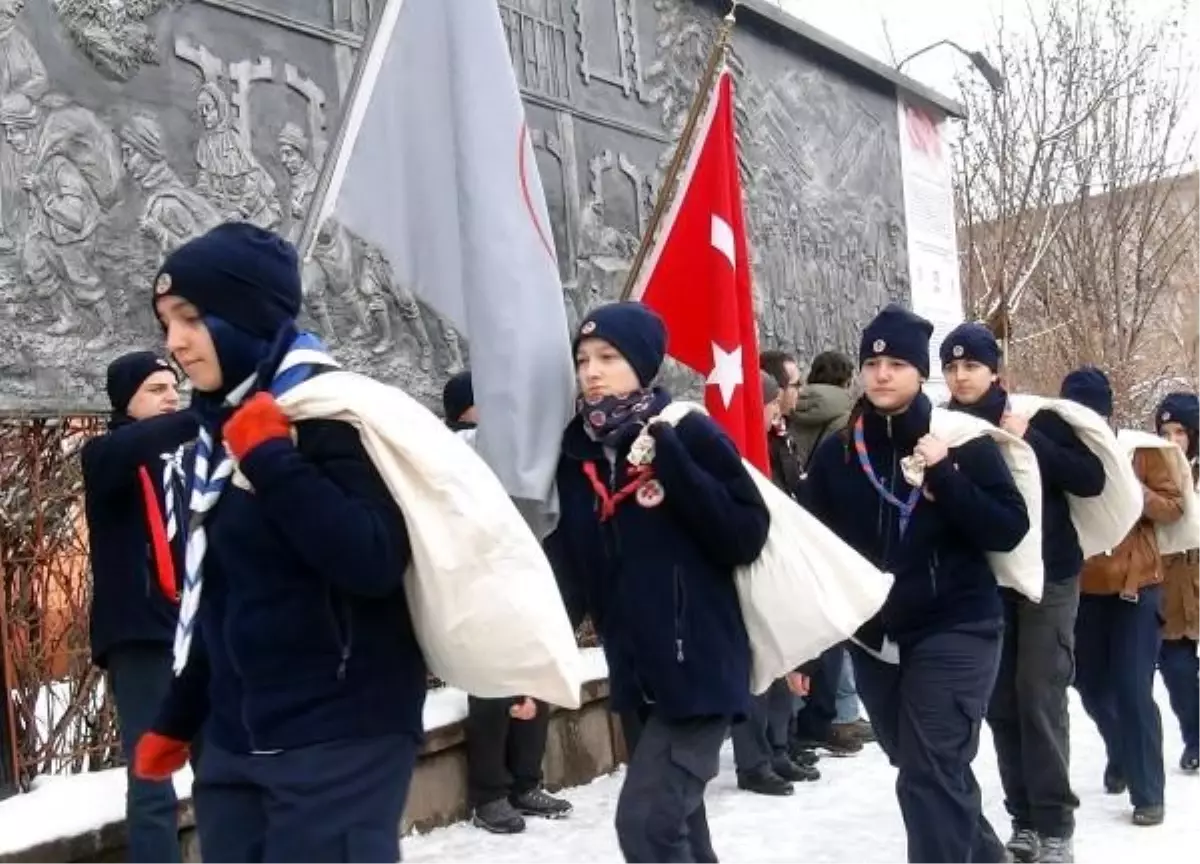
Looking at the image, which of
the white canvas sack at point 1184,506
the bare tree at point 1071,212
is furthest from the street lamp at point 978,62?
the white canvas sack at point 1184,506

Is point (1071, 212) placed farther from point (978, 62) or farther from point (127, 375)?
point (127, 375)

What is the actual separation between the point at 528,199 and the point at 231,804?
94.2 inches

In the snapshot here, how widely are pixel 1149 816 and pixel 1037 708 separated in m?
1.09

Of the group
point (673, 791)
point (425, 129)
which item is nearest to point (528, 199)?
point (425, 129)

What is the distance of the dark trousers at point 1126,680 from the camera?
6.02 m

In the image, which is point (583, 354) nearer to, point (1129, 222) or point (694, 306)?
point (694, 306)

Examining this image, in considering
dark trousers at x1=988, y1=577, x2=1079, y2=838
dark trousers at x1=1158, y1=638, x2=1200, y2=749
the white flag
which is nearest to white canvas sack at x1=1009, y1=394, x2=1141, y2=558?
dark trousers at x1=988, y1=577, x2=1079, y2=838

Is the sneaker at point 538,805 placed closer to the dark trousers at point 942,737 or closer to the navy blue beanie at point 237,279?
the dark trousers at point 942,737

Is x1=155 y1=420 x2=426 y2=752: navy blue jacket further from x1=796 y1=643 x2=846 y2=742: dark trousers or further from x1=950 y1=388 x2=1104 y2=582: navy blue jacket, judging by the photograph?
x1=796 y1=643 x2=846 y2=742: dark trousers

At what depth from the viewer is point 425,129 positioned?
4633 millimetres

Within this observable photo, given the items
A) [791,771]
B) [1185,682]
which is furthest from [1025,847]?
[1185,682]

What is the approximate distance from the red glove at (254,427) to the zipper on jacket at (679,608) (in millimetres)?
1394

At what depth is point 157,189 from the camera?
18.3 feet

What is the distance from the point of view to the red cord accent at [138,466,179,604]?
4.41 metres
